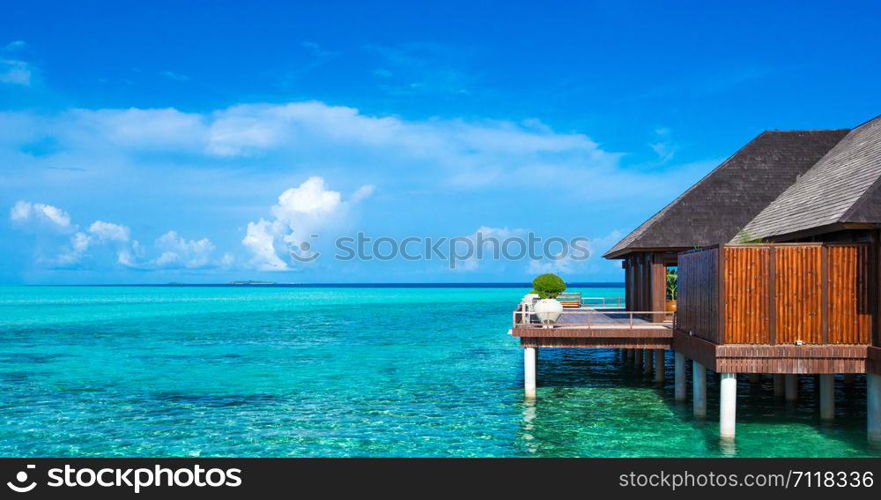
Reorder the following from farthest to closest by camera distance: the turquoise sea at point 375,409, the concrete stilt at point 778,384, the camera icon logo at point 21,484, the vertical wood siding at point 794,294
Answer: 1. the concrete stilt at point 778,384
2. the turquoise sea at point 375,409
3. the vertical wood siding at point 794,294
4. the camera icon logo at point 21,484

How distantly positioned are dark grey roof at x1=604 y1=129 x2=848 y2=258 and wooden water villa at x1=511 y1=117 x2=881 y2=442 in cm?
5

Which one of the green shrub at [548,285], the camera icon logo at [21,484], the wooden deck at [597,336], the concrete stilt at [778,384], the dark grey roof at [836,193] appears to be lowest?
the concrete stilt at [778,384]

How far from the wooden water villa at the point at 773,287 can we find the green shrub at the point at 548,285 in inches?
208

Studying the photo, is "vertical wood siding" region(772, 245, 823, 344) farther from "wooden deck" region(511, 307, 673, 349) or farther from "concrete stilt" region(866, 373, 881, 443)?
"wooden deck" region(511, 307, 673, 349)

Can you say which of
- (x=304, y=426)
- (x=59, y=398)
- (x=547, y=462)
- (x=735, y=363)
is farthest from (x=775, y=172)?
(x=59, y=398)

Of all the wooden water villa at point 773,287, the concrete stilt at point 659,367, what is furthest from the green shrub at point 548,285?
the concrete stilt at point 659,367

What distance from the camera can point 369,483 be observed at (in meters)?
12.0

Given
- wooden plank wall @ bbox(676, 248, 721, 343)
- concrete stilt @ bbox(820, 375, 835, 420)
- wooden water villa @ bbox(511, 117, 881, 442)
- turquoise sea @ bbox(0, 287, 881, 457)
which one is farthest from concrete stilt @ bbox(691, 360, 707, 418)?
concrete stilt @ bbox(820, 375, 835, 420)

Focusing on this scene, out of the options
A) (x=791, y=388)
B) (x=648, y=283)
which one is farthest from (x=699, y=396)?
(x=648, y=283)

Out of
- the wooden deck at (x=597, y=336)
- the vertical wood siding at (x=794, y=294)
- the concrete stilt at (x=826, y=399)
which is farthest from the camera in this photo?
the wooden deck at (x=597, y=336)

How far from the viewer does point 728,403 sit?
16.0 meters

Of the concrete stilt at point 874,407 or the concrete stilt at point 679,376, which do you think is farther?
the concrete stilt at point 679,376

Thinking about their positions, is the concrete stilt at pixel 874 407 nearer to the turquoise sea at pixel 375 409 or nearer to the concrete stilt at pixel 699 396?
the turquoise sea at pixel 375 409

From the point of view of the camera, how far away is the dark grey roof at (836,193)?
14906mm
